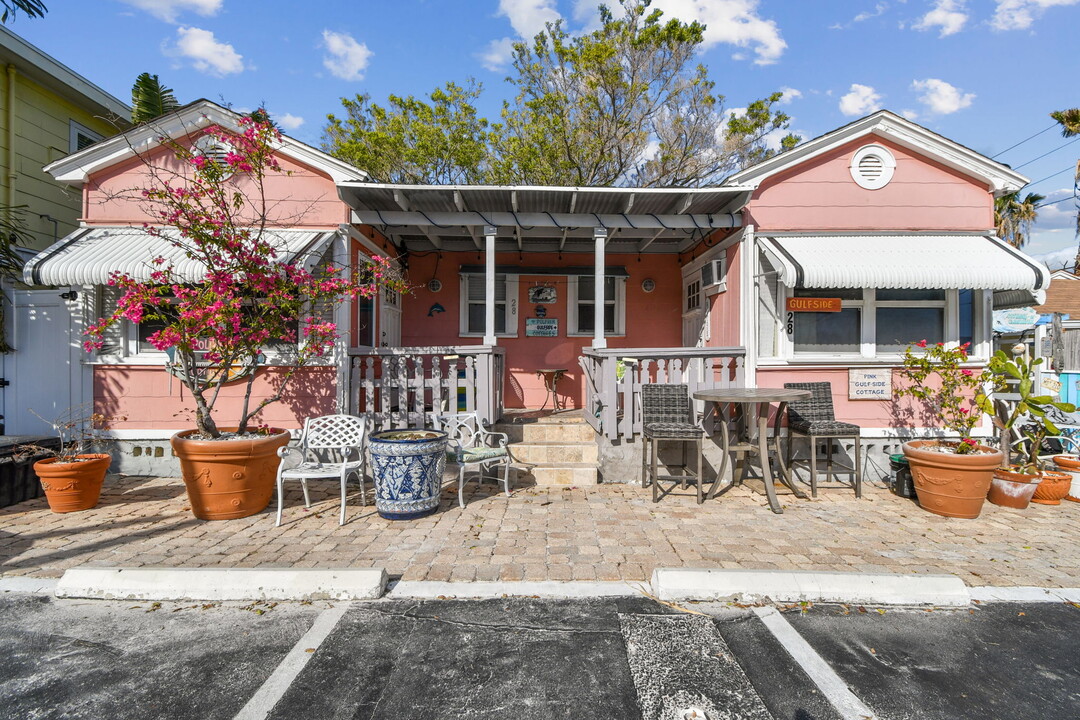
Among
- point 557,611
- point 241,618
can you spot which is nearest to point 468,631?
point 557,611

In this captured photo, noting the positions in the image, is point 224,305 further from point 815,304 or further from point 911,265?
point 911,265

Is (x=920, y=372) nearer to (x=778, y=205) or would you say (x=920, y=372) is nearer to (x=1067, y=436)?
(x=1067, y=436)

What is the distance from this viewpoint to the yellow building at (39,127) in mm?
7023

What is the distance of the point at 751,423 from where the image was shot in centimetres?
567

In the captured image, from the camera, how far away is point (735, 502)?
5.39 metres

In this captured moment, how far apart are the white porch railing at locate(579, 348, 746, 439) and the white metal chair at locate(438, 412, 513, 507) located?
1294 mm

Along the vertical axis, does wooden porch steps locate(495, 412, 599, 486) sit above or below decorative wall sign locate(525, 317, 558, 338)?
below

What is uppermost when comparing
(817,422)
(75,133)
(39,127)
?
(75,133)

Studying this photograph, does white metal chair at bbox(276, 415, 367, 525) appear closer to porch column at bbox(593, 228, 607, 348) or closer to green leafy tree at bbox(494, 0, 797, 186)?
porch column at bbox(593, 228, 607, 348)

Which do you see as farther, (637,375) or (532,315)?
(532,315)

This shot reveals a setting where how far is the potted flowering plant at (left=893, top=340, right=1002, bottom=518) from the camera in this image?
488cm

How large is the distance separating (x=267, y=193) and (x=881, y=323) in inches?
309

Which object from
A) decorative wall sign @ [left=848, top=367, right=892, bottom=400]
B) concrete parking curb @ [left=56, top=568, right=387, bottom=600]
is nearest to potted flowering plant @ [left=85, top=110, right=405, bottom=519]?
concrete parking curb @ [left=56, top=568, right=387, bottom=600]

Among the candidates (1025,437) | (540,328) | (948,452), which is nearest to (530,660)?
(948,452)
